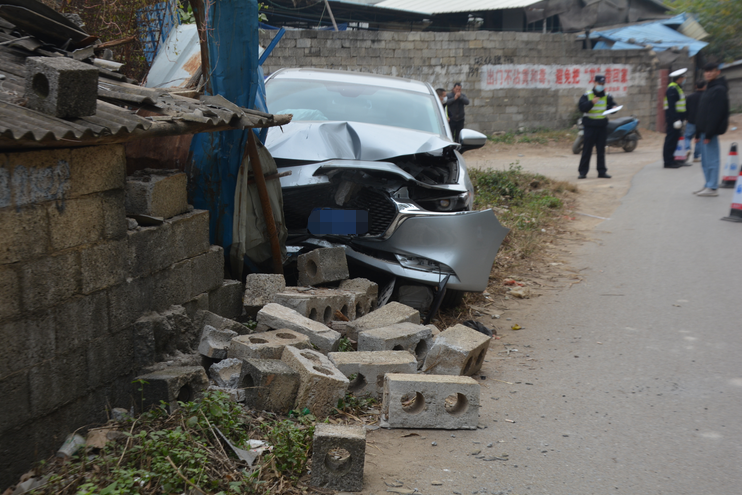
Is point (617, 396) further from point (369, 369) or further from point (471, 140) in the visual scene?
point (471, 140)

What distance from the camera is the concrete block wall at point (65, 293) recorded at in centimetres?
272

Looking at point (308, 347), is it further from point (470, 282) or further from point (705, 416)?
point (705, 416)

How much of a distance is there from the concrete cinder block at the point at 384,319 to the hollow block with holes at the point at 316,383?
84 cm

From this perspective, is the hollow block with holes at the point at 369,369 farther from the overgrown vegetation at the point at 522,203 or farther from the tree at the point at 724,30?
the tree at the point at 724,30

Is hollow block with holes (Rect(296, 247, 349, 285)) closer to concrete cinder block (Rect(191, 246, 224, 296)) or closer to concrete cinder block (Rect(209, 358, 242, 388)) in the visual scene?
concrete cinder block (Rect(191, 246, 224, 296))

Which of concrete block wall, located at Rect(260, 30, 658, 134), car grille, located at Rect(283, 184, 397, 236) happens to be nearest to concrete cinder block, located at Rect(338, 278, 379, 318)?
car grille, located at Rect(283, 184, 397, 236)

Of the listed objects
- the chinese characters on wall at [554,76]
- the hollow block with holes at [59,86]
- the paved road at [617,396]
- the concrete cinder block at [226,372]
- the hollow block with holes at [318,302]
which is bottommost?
the paved road at [617,396]

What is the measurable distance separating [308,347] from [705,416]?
7.84 feet

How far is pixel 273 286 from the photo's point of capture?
4695 mm

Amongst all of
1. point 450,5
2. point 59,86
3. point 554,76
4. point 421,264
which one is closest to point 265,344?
point 421,264

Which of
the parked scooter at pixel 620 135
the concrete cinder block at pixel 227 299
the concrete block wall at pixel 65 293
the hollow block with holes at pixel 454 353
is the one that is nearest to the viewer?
the concrete block wall at pixel 65 293

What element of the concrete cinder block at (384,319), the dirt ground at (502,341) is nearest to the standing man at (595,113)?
the dirt ground at (502,341)

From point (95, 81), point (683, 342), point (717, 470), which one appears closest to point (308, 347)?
point (95, 81)

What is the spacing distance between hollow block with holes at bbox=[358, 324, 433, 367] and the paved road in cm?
50
